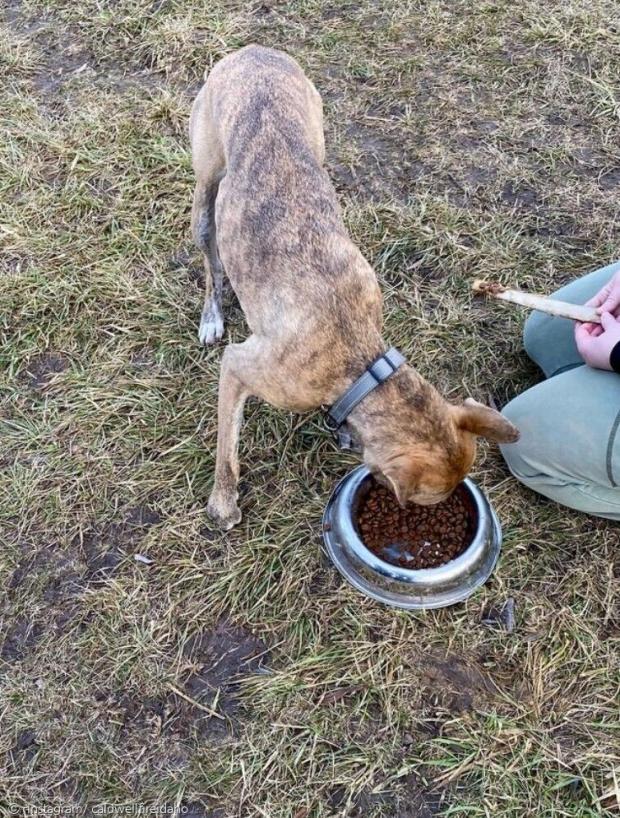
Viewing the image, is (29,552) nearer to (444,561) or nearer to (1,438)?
(1,438)

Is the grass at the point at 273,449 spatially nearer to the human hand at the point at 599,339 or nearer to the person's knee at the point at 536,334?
the person's knee at the point at 536,334

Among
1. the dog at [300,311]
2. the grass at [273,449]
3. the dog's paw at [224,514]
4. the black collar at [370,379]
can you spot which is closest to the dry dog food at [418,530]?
the grass at [273,449]

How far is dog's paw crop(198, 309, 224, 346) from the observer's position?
474 cm

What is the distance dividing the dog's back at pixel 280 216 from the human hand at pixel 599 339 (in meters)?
1.09

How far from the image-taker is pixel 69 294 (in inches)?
197

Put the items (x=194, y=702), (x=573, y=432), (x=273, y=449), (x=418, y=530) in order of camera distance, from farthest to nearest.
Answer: (x=273, y=449) < (x=418, y=530) < (x=573, y=432) < (x=194, y=702)

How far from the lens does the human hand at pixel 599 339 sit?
139 inches

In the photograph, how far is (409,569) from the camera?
3.68m

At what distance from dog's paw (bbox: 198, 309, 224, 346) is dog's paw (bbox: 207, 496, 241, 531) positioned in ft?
3.89

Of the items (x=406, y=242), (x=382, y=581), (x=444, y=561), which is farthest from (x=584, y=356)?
(x=406, y=242)

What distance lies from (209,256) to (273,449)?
1.34m

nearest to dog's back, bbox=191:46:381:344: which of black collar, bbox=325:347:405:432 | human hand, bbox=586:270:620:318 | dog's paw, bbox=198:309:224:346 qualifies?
black collar, bbox=325:347:405:432

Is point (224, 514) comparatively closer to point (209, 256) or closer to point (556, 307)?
point (209, 256)

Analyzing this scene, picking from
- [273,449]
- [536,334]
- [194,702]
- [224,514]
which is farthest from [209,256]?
[194,702]
